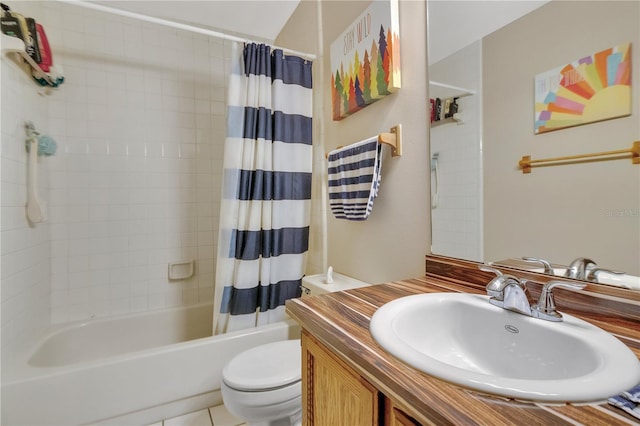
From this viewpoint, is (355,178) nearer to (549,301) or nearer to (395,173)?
(395,173)

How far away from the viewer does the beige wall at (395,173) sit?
3.52 ft

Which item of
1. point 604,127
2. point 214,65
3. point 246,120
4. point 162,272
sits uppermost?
point 214,65

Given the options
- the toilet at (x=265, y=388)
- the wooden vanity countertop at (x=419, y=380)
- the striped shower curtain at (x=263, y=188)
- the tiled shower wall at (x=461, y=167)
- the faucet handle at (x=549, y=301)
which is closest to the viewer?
the wooden vanity countertop at (x=419, y=380)

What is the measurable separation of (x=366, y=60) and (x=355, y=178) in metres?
0.54

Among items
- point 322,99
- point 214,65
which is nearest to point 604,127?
point 322,99

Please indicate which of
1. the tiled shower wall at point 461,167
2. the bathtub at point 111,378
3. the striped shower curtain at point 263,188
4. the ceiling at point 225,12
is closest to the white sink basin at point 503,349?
the tiled shower wall at point 461,167

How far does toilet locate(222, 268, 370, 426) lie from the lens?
104 centimetres

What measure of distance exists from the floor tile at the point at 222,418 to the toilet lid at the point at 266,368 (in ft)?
1.48

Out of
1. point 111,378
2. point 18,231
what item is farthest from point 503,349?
point 18,231

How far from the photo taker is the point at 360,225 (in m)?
1.40

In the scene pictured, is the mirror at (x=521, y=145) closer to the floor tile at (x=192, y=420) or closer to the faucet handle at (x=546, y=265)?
the faucet handle at (x=546, y=265)

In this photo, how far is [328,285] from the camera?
4.60 ft

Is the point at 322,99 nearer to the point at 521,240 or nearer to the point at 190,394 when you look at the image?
the point at 521,240

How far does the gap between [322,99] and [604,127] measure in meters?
1.36
